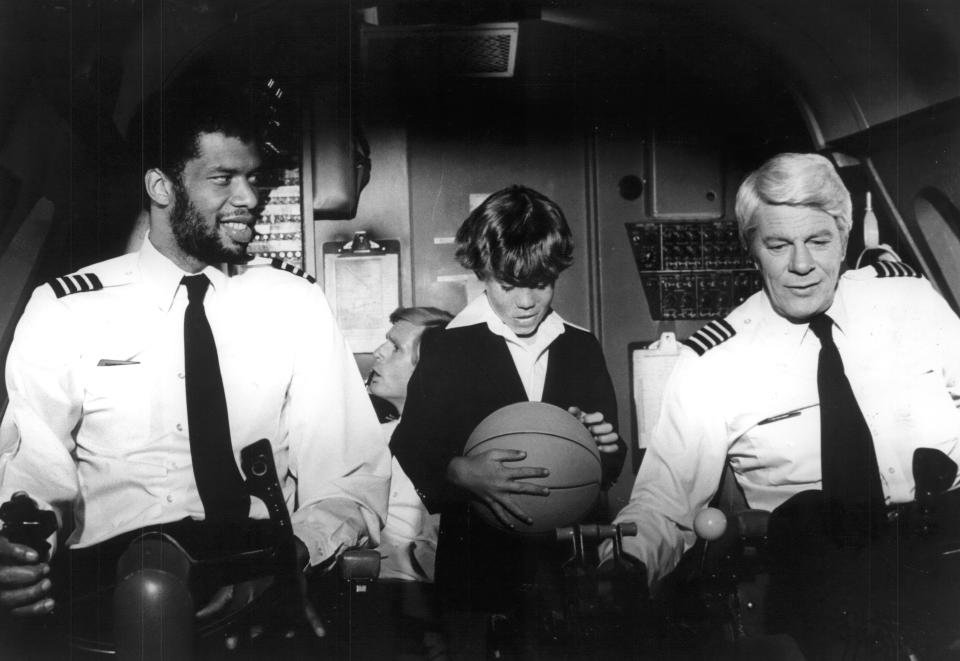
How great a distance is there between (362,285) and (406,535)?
96 cm

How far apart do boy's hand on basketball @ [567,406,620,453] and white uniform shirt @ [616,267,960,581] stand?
22 cm

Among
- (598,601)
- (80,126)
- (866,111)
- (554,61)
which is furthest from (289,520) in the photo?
(866,111)

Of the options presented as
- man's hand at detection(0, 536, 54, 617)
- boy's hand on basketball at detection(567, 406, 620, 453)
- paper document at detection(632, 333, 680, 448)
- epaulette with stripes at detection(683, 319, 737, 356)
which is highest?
epaulette with stripes at detection(683, 319, 737, 356)

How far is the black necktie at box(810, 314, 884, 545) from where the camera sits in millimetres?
3014

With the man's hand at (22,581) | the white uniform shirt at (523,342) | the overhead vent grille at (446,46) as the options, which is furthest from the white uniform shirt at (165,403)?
the overhead vent grille at (446,46)

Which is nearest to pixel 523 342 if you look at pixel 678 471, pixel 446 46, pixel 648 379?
pixel 648 379

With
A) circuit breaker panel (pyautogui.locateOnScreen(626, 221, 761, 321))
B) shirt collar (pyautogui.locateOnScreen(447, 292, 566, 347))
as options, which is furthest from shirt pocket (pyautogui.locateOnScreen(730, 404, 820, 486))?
shirt collar (pyautogui.locateOnScreen(447, 292, 566, 347))

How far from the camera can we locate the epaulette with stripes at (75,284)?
2.98 meters

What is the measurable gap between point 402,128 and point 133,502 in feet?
5.60

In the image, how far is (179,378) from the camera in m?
2.96

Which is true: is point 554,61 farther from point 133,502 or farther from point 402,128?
point 133,502

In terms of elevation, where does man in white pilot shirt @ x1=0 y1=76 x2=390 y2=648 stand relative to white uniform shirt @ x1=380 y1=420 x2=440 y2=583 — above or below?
above

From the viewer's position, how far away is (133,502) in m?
2.90

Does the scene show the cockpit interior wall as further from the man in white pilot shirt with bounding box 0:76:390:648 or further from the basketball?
the basketball
